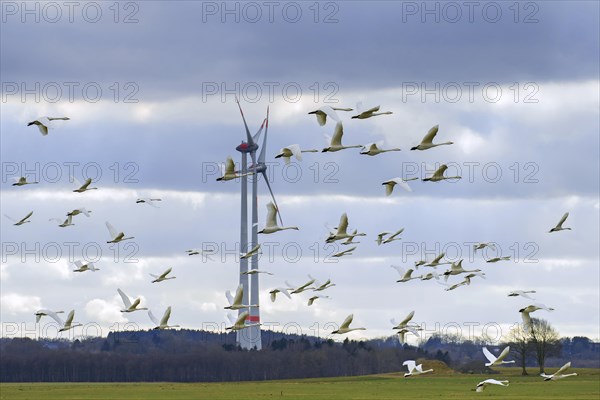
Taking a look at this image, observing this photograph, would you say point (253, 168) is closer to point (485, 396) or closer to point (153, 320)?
point (485, 396)

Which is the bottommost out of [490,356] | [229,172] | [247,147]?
[490,356]

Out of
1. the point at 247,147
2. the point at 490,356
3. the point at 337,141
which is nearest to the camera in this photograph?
the point at 490,356

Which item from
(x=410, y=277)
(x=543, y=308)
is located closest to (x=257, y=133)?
(x=410, y=277)

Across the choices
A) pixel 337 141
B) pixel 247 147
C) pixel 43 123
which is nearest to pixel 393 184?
pixel 337 141

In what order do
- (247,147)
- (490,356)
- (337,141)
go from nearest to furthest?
(490,356) → (337,141) → (247,147)

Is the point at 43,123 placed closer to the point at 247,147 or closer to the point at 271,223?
the point at 271,223

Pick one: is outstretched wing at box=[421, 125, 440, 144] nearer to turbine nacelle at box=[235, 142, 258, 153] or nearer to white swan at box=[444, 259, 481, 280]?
white swan at box=[444, 259, 481, 280]

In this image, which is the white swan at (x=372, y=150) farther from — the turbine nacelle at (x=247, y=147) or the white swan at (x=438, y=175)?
the turbine nacelle at (x=247, y=147)

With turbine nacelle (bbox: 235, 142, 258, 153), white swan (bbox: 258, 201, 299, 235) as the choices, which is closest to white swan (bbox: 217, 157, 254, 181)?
white swan (bbox: 258, 201, 299, 235)

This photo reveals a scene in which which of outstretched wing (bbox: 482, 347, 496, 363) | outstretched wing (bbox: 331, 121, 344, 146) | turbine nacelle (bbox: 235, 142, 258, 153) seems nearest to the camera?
outstretched wing (bbox: 482, 347, 496, 363)

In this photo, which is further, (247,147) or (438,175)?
(247,147)

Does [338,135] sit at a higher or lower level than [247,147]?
lower
